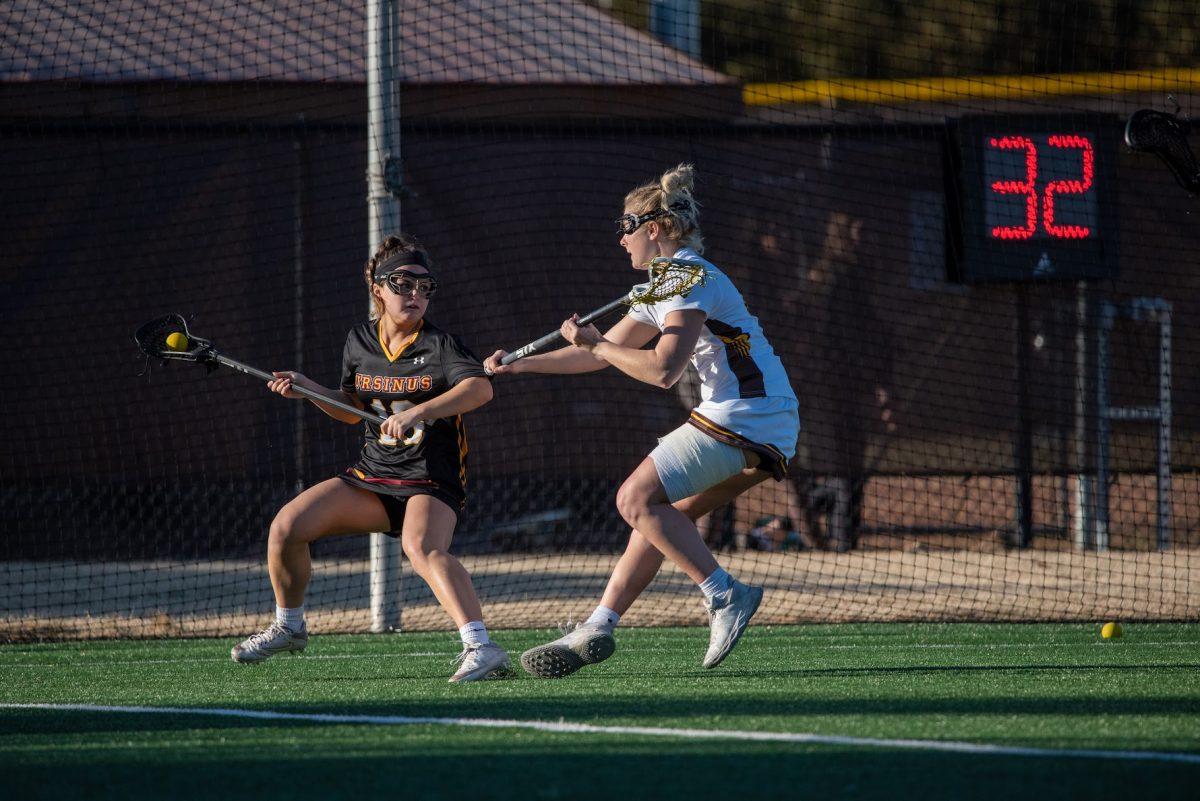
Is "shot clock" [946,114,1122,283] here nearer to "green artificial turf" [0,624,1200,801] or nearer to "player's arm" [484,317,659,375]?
"green artificial turf" [0,624,1200,801]

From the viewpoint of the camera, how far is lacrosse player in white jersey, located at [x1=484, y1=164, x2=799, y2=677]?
4.79 m

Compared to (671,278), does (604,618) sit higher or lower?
lower

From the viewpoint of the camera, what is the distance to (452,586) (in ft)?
16.1

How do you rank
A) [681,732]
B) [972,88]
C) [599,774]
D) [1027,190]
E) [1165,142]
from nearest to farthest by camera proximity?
[599,774] < [681,732] < [1165,142] < [1027,190] < [972,88]

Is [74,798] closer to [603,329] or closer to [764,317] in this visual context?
[603,329]

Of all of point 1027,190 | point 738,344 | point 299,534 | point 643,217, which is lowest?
point 299,534

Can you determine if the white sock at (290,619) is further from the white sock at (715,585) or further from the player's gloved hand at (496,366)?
the white sock at (715,585)

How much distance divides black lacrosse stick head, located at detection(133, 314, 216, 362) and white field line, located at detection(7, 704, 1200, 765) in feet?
5.57

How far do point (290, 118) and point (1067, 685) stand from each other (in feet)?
25.6

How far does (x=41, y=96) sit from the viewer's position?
34.4 ft

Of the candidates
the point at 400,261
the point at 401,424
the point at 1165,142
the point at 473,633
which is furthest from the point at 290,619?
the point at 1165,142

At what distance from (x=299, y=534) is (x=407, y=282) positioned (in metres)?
1.00

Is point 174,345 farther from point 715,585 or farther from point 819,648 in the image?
point 819,648

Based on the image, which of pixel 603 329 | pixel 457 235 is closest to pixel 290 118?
pixel 457 235
